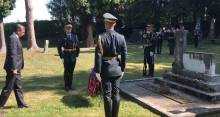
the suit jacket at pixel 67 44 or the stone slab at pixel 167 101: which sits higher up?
the suit jacket at pixel 67 44

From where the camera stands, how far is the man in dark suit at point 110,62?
8.26 meters

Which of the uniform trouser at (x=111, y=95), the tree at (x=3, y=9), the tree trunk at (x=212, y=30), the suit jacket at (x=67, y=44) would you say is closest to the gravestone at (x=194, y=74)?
the suit jacket at (x=67, y=44)

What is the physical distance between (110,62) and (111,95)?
0.66 m

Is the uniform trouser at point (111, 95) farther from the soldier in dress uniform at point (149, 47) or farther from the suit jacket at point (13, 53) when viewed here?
the soldier in dress uniform at point (149, 47)

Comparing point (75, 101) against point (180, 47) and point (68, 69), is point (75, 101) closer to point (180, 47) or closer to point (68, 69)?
point (68, 69)

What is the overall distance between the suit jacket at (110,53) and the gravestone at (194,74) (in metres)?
3.07

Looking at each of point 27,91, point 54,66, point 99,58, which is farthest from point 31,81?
point 99,58

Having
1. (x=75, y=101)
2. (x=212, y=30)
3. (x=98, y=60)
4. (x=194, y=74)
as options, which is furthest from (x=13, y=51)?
(x=212, y=30)

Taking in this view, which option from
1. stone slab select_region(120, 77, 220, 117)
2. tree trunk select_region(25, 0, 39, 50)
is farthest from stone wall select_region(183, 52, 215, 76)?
tree trunk select_region(25, 0, 39, 50)

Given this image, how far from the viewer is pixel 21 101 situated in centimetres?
1032

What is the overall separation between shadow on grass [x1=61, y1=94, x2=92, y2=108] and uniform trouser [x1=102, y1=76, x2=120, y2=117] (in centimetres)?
217

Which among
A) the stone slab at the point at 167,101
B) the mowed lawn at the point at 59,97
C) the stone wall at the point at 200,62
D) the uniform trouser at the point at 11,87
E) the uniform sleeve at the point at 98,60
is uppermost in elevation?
the uniform sleeve at the point at 98,60

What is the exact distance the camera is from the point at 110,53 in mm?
8367

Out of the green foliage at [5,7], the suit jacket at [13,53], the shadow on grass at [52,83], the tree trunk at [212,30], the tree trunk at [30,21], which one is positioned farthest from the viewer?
the tree trunk at [212,30]
